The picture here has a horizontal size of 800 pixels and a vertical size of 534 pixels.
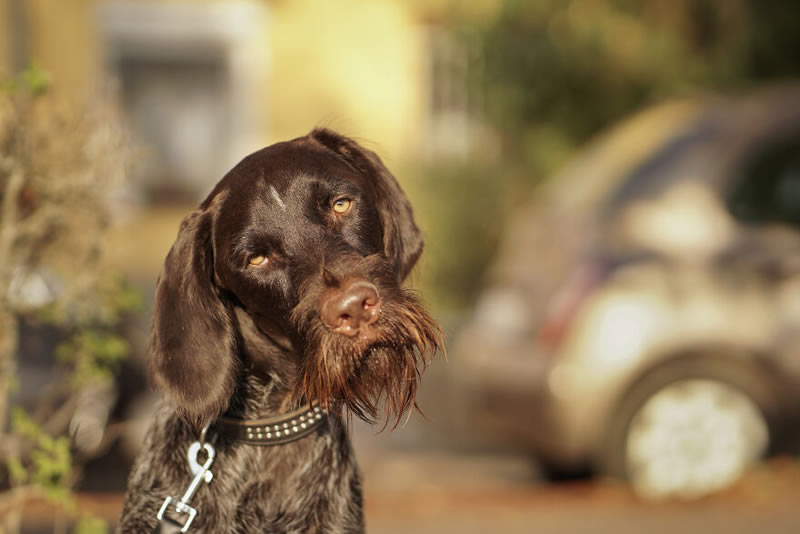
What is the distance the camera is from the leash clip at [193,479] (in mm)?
3082

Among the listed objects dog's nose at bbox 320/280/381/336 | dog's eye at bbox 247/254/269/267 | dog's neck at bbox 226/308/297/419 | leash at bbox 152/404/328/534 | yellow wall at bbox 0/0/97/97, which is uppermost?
yellow wall at bbox 0/0/97/97

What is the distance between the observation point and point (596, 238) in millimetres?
6734

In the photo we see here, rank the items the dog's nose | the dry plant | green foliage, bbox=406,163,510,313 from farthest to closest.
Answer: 1. green foliage, bbox=406,163,510,313
2. the dry plant
3. the dog's nose

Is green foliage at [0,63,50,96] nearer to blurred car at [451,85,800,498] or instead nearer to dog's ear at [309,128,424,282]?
dog's ear at [309,128,424,282]

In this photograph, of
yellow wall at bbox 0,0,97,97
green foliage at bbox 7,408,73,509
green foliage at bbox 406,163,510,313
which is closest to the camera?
green foliage at bbox 7,408,73,509

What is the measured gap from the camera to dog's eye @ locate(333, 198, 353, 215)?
129 inches

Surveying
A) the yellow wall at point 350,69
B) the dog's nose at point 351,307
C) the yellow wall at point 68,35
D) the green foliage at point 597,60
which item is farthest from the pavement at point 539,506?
the yellow wall at point 68,35

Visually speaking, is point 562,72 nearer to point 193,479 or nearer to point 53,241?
point 53,241

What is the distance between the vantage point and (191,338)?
3.17m

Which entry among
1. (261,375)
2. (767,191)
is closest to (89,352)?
(261,375)

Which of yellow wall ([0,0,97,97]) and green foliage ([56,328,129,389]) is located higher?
yellow wall ([0,0,97,97])

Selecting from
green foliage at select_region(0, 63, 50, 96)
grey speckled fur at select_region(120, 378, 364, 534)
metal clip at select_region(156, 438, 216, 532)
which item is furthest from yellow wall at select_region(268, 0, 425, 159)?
metal clip at select_region(156, 438, 216, 532)

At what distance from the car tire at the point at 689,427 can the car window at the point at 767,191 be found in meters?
0.92

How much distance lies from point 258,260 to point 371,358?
0.45 meters
